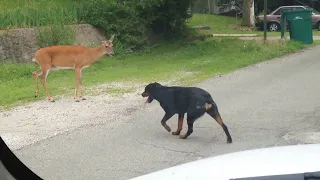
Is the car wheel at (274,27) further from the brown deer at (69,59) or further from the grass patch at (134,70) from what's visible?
the brown deer at (69,59)

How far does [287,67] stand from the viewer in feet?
28.3

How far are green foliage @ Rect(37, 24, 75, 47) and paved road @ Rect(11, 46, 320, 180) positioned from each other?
2.46m

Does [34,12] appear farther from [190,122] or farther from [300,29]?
[300,29]

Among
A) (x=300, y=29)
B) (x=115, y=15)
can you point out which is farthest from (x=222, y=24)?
(x=300, y=29)

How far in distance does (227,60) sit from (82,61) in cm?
276

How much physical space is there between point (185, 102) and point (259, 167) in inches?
134

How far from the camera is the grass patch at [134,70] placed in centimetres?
773

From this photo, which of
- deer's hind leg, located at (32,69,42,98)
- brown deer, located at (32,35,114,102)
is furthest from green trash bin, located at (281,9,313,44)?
deer's hind leg, located at (32,69,42,98)

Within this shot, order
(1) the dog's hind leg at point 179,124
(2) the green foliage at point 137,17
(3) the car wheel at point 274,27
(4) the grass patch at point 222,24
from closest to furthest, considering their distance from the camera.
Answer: (1) the dog's hind leg at point 179,124 → (4) the grass patch at point 222,24 → (2) the green foliage at point 137,17 → (3) the car wheel at point 274,27

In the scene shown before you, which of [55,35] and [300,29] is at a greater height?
[55,35]

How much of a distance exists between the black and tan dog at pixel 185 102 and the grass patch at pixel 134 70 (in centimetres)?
166

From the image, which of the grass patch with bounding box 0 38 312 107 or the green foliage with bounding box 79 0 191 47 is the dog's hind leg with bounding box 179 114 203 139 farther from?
the green foliage with bounding box 79 0 191 47

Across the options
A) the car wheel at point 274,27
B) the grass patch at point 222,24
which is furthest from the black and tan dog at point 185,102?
the car wheel at point 274,27

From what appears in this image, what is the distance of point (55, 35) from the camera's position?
8516 mm
